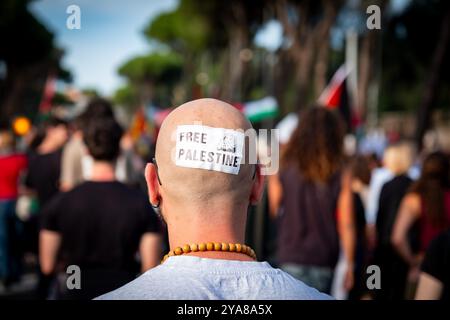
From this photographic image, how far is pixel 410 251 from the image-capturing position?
4.64 meters

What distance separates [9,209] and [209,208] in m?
6.20

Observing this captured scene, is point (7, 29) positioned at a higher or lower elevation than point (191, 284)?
higher

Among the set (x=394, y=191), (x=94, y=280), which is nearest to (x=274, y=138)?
(x=94, y=280)

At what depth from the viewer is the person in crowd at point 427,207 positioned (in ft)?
14.3

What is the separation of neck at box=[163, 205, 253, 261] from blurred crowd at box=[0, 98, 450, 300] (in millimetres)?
1250

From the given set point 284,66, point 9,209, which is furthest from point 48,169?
point 284,66

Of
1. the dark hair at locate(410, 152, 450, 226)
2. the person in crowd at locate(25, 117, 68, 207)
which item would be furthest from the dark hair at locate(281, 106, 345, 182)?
→ the person in crowd at locate(25, 117, 68, 207)

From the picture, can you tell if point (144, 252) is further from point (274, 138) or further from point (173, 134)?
point (173, 134)

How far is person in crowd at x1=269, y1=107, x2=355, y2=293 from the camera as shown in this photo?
3914 millimetres

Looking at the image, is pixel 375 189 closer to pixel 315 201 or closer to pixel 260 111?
pixel 315 201

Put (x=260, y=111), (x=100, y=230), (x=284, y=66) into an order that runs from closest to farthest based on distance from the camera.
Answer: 1. (x=100, y=230)
2. (x=260, y=111)
3. (x=284, y=66)

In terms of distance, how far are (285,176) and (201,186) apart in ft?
8.42

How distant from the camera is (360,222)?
4441 millimetres

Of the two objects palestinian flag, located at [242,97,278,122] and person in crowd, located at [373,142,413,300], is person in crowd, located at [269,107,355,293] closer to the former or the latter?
person in crowd, located at [373,142,413,300]
